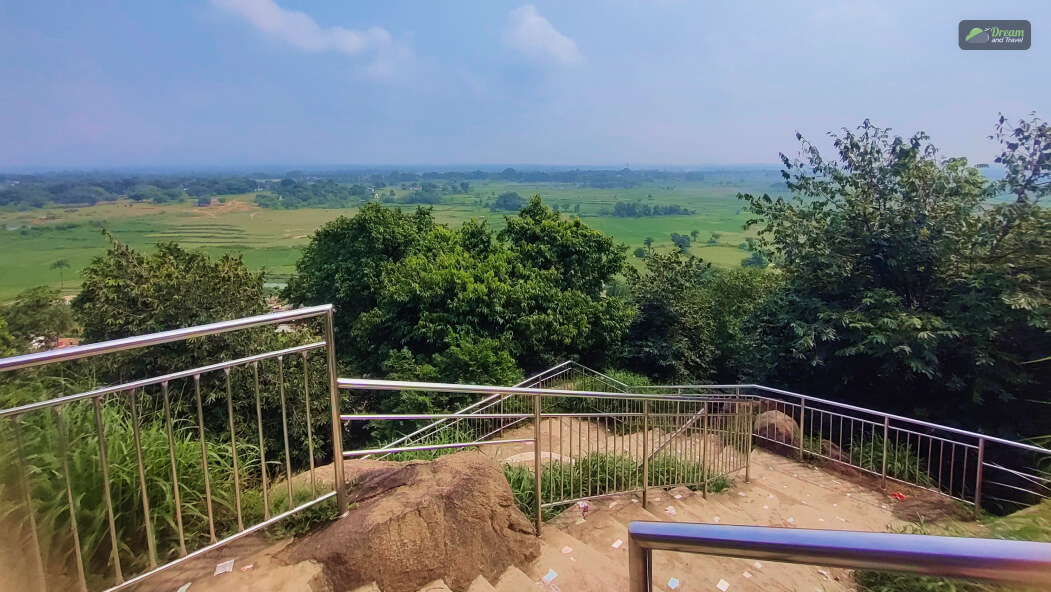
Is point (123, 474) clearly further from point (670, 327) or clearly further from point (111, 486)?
point (670, 327)

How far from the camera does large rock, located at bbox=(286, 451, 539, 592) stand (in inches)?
→ 105

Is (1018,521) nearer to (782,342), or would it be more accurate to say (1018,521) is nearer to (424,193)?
(782,342)

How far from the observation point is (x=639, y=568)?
1.24 meters

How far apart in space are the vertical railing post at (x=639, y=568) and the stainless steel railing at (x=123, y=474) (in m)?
1.88

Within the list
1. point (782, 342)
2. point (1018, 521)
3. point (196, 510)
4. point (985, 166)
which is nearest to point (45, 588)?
point (196, 510)

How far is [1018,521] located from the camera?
3783mm

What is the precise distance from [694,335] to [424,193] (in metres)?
57.4

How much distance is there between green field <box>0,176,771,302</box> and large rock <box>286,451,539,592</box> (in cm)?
1512

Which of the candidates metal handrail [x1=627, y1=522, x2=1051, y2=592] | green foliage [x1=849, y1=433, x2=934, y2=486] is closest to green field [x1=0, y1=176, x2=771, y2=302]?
green foliage [x1=849, y1=433, x2=934, y2=486]

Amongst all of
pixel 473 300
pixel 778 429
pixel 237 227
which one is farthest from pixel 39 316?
pixel 237 227

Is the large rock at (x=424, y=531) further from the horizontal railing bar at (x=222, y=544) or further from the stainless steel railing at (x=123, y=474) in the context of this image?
the stainless steel railing at (x=123, y=474)

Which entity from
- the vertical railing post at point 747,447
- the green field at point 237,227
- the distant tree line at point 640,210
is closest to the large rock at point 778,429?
the vertical railing post at point 747,447

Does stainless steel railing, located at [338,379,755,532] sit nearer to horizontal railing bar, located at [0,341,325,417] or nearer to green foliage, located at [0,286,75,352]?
horizontal railing bar, located at [0,341,325,417]

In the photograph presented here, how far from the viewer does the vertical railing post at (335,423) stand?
9.00 feet
